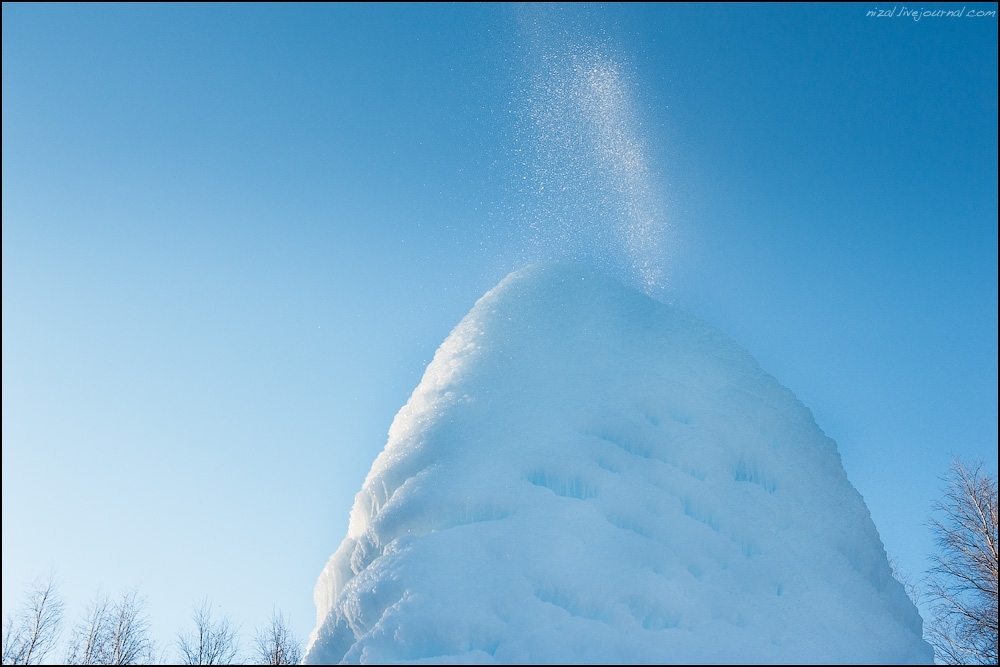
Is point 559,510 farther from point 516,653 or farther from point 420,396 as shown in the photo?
point 420,396

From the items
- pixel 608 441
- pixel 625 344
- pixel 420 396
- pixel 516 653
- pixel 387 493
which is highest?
pixel 625 344

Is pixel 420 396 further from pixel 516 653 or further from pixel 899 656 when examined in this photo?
pixel 899 656

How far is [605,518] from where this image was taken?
746 cm

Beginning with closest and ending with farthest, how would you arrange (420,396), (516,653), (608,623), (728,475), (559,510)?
(516,653)
(608,623)
(559,510)
(728,475)
(420,396)

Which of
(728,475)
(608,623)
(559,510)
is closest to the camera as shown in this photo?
(608,623)

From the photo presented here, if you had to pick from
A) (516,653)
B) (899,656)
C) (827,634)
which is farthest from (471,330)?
(899,656)

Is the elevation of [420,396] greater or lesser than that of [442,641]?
greater

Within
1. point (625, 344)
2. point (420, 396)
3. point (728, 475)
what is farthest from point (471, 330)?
point (728, 475)

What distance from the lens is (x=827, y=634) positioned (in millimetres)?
6730

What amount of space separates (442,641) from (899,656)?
213 inches

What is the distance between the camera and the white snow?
6.45 metres

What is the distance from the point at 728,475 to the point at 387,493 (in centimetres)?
506

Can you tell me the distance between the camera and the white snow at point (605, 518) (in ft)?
21.1

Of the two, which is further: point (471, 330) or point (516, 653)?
point (471, 330)
